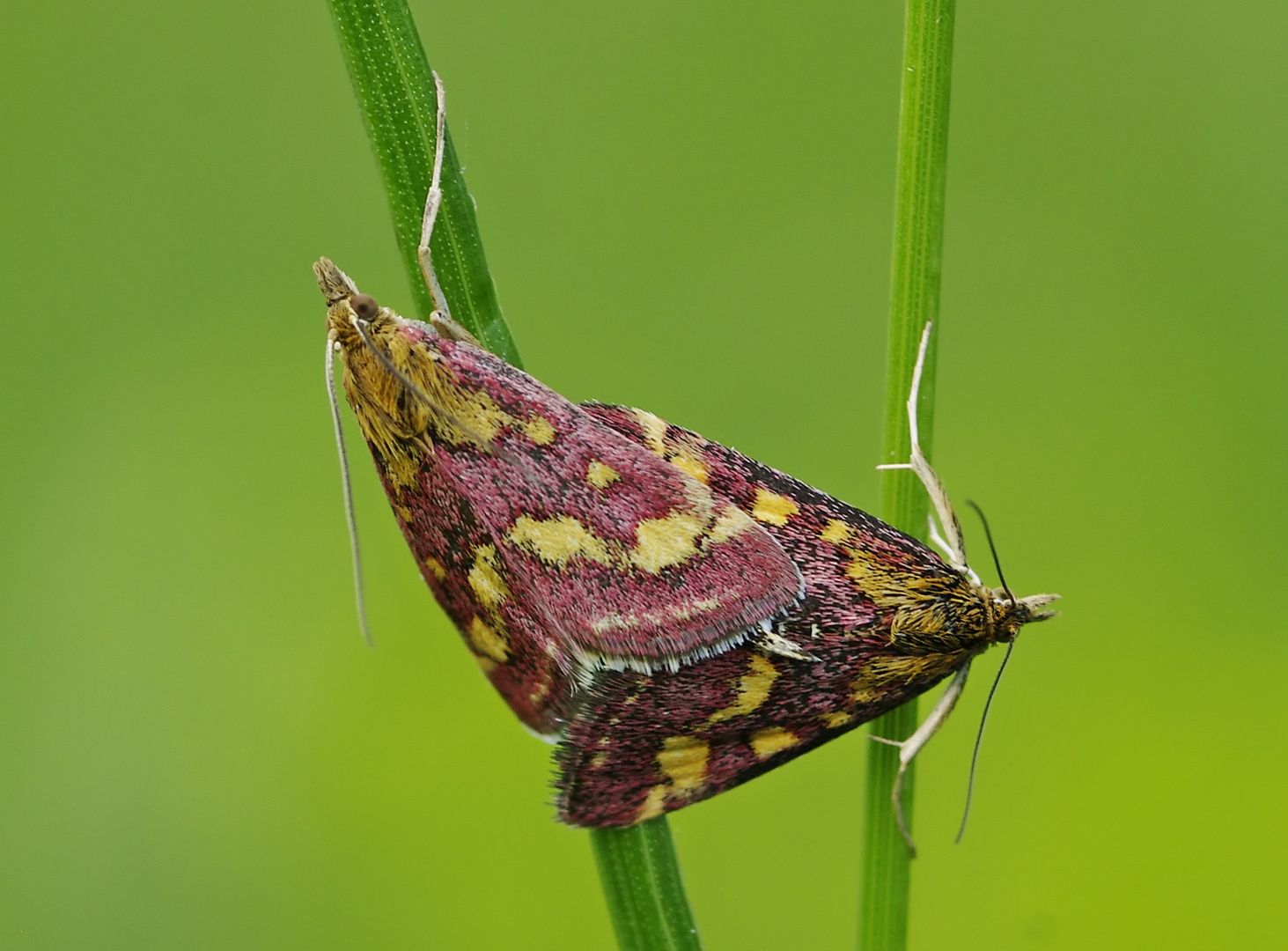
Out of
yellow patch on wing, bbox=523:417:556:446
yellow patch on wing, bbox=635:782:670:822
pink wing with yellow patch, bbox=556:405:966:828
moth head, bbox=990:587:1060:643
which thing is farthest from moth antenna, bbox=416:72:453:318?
moth head, bbox=990:587:1060:643

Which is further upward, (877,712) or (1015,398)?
(1015,398)

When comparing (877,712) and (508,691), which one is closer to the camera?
(877,712)

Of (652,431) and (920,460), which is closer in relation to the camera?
(920,460)

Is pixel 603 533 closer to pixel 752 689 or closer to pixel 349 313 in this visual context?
pixel 752 689

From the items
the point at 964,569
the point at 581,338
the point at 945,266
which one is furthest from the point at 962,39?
the point at 964,569

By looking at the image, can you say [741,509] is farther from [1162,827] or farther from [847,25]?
[847,25]

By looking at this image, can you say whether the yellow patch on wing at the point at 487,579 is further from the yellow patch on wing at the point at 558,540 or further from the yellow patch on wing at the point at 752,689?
the yellow patch on wing at the point at 752,689

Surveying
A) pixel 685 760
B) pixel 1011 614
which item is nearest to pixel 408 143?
pixel 685 760
